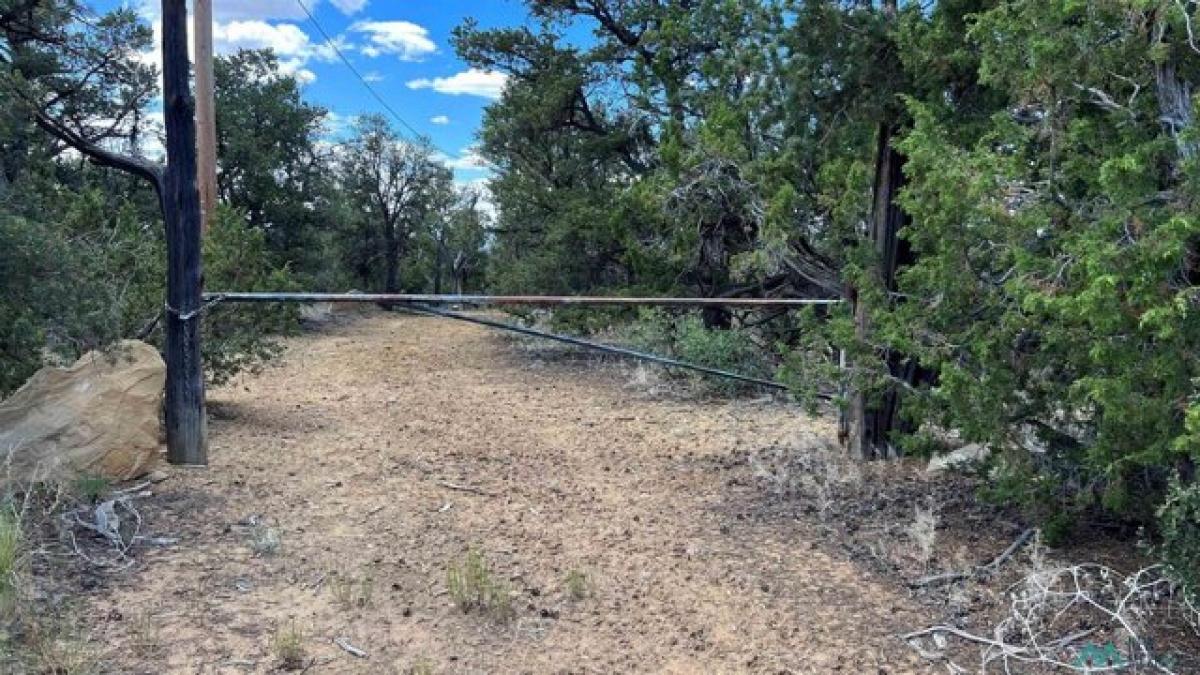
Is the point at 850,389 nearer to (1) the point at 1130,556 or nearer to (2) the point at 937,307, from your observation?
(2) the point at 937,307

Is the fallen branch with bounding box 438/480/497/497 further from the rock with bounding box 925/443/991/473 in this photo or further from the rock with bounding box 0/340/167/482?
the rock with bounding box 925/443/991/473

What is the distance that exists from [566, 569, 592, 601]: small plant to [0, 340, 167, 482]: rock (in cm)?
261

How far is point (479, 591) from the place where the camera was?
3322 mm

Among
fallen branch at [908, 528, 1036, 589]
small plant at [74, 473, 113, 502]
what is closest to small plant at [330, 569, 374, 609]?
small plant at [74, 473, 113, 502]

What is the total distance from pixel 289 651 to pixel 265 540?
3.97 ft

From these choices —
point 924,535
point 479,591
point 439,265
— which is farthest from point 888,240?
point 439,265

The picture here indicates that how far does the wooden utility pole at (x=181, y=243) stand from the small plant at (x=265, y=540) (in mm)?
1215

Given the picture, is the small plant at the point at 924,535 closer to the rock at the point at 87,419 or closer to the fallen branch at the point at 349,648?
the fallen branch at the point at 349,648

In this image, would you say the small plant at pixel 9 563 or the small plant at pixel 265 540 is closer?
the small plant at pixel 9 563

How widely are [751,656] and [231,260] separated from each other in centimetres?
584

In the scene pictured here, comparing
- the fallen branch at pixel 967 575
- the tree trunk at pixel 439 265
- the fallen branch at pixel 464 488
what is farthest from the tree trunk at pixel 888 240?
the tree trunk at pixel 439 265

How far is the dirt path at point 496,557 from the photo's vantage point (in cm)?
297

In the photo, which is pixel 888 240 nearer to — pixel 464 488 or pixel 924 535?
→ pixel 924 535

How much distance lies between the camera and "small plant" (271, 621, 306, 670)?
283 centimetres
